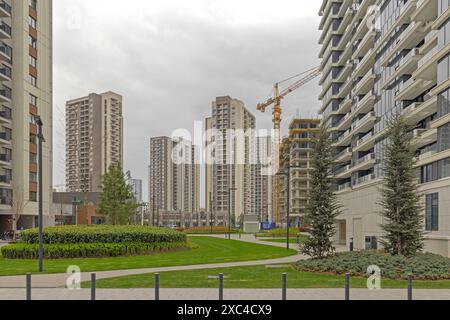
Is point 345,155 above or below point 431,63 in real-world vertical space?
below

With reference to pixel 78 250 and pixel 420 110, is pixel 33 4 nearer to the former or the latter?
pixel 78 250

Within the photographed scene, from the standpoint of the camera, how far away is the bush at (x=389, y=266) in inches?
715

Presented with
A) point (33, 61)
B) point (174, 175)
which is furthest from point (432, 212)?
point (174, 175)

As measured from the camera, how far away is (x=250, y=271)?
20.5 meters

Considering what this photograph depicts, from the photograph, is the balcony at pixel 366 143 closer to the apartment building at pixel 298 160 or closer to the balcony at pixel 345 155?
the balcony at pixel 345 155

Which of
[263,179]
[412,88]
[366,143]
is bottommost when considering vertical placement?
[263,179]

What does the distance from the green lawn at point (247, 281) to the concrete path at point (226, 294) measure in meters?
0.96

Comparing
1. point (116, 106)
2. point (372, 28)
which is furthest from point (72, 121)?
point (372, 28)

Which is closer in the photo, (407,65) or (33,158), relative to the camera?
(407,65)

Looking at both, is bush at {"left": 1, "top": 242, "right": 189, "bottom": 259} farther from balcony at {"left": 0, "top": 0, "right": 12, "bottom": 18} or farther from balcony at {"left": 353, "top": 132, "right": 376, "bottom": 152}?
balcony at {"left": 0, "top": 0, "right": 12, "bottom": 18}

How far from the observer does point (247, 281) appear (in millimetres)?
17047

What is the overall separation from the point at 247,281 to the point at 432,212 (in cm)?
1792
